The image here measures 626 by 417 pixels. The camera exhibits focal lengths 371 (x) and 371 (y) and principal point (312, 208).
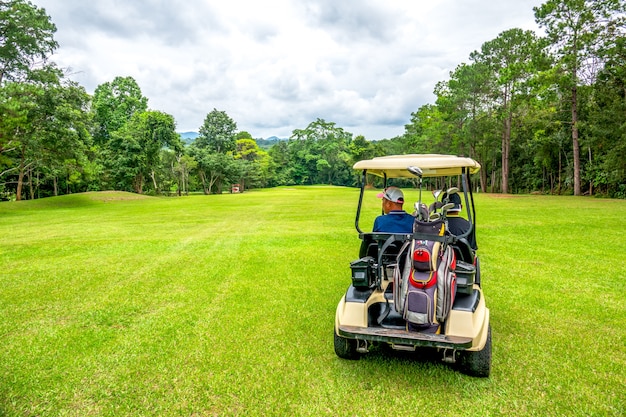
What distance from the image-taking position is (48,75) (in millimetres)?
23531

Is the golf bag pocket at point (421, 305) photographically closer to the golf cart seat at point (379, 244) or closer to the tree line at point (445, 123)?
the golf cart seat at point (379, 244)

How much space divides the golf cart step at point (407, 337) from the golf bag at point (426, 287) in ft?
0.42

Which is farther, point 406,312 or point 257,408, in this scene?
point 406,312

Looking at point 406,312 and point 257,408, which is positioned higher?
point 406,312

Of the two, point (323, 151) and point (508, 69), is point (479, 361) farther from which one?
point (323, 151)

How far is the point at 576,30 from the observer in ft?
81.9

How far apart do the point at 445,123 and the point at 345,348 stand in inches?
1844

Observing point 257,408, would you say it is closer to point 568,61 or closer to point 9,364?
point 9,364

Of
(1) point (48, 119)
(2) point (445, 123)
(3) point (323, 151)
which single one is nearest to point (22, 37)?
(1) point (48, 119)

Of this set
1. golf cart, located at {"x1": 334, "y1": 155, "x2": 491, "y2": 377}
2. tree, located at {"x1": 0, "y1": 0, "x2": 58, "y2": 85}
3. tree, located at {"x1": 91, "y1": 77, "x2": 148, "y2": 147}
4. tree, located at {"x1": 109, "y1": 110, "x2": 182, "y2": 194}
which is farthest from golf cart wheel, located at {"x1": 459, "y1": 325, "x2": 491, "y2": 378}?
tree, located at {"x1": 91, "y1": 77, "x2": 148, "y2": 147}

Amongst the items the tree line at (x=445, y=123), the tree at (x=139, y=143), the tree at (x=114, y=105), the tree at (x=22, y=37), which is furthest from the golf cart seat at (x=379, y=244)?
the tree at (x=114, y=105)

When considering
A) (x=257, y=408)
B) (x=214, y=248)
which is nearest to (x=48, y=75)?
(x=214, y=248)

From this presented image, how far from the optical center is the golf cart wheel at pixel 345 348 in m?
3.58

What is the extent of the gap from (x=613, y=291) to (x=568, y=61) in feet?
83.0
